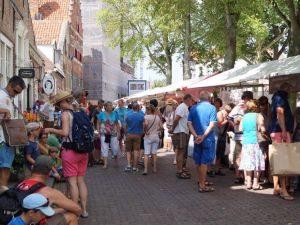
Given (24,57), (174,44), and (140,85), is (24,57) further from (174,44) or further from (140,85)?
(174,44)

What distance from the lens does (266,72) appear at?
11148 mm

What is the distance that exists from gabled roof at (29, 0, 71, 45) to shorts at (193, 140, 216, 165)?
33.3 metres

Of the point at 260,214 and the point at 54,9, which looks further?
the point at 54,9

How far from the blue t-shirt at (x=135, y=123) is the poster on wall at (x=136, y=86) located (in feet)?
64.1

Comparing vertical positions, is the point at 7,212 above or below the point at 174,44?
below

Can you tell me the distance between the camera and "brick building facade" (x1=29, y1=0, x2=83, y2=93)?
4028 cm

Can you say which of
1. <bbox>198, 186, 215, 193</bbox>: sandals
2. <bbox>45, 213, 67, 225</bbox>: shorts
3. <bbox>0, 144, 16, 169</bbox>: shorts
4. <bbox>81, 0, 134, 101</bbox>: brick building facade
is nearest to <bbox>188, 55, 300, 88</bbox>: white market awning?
<bbox>198, 186, 215, 193</bbox>: sandals

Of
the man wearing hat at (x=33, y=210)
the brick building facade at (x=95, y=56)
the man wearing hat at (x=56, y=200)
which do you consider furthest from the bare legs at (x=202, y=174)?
the brick building facade at (x=95, y=56)

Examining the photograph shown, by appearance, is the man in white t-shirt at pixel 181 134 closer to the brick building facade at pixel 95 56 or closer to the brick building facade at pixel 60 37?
the brick building facade at pixel 60 37

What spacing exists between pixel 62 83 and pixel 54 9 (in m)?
8.45

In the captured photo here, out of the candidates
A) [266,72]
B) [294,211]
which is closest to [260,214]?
[294,211]

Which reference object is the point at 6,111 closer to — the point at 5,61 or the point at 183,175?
the point at 183,175

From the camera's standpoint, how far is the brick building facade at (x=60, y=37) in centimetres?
4028

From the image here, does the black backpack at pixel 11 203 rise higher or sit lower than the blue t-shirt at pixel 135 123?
lower
